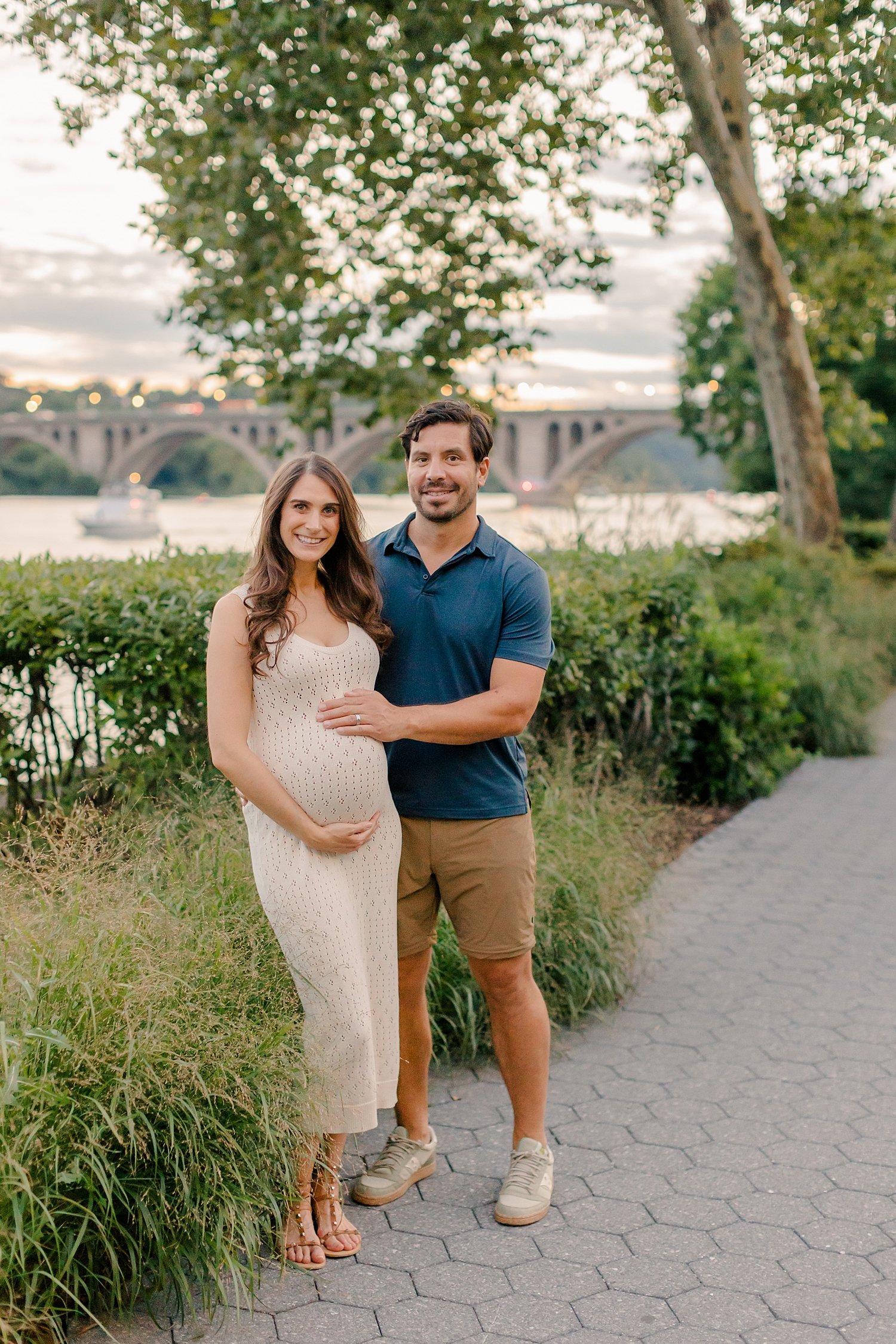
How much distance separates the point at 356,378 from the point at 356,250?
1.48 meters

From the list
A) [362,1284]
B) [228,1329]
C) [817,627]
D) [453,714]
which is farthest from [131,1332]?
[817,627]

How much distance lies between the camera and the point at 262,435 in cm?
4003

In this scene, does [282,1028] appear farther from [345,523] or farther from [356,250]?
[356,250]

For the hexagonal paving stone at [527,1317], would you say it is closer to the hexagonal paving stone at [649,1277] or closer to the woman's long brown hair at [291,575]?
the hexagonal paving stone at [649,1277]

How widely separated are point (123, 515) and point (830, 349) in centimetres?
2890

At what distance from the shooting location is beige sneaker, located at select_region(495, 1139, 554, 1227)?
3.01 metres

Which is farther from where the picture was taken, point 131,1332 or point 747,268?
point 747,268

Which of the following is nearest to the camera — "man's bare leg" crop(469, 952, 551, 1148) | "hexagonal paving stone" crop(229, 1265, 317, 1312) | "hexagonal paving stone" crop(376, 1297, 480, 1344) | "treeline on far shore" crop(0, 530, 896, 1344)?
"treeline on far shore" crop(0, 530, 896, 1344)

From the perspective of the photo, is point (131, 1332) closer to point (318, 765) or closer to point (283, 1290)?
point (283, 1290)

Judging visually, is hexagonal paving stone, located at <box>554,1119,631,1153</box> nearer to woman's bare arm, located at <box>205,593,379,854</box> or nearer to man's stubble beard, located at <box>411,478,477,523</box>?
woman's bare arm, located at <box>205,593,379,854</box>

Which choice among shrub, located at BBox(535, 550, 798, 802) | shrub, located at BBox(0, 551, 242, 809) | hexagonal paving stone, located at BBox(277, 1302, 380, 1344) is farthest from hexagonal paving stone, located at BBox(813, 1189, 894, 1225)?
shrub, located at BBox(0, 551, 242, 809)

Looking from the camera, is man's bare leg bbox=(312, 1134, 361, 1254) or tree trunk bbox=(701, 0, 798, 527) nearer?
man's bare leg bbox=(312, 1134, 361, 1254)

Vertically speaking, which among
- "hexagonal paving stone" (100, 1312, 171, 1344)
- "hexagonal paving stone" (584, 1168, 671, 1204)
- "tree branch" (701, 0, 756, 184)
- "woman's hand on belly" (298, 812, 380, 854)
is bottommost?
"hexagonal paving stone" (584, 1168, 671, 1204)

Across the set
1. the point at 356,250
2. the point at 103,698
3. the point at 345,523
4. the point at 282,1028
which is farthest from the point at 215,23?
the point at 282,1028
